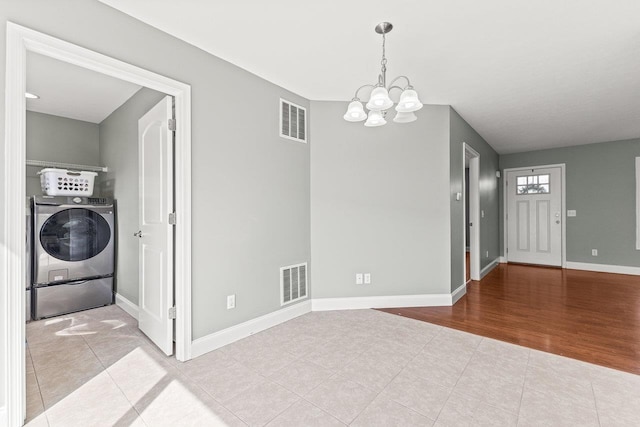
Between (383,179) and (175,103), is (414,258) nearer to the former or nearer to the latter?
(383,179)

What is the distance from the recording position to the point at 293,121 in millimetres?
3145

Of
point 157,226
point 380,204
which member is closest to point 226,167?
point 157,226

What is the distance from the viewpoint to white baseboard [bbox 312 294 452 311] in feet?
11.0

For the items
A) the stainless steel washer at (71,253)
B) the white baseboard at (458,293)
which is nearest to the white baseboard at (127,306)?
the stainless steel washer at (71,253)

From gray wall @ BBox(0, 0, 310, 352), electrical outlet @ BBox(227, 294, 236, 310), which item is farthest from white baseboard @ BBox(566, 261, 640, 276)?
electrical outlet @ BBox(227, 294, 236, 310)

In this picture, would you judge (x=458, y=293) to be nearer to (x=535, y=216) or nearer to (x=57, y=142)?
(x=535, y=216)

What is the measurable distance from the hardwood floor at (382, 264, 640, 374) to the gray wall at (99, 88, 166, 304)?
3.07 metres

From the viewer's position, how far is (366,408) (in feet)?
5.48

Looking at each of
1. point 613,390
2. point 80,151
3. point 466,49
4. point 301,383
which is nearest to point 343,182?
point 466,49

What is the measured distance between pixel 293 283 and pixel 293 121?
1.77 metres

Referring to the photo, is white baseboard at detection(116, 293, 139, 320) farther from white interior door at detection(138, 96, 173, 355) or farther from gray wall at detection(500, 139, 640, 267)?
gray wall at detection(500, 139, 640, 267)

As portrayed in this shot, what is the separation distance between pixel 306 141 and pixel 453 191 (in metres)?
1.96

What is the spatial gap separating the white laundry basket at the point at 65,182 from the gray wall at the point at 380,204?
264 centimetres

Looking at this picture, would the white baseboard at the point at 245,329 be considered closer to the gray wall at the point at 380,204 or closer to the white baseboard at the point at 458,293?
the gray wall at the point at 380,204
